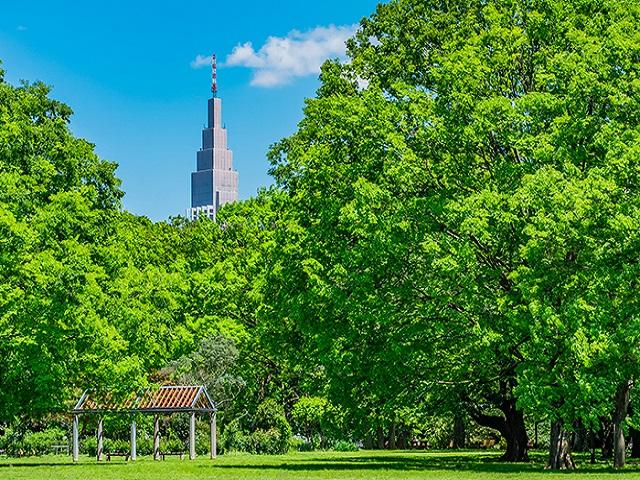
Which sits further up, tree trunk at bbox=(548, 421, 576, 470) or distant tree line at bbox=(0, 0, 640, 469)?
distant tree line at bbox=(0, 0, 640, 469)

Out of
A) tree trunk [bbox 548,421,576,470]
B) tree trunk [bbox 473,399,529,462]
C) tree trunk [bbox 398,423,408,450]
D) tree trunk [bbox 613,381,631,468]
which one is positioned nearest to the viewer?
tree trunk [bbox 613,381,631,468]

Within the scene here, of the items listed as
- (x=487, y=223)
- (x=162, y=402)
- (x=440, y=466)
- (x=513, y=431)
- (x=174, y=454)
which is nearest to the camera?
(x=487, y=223)

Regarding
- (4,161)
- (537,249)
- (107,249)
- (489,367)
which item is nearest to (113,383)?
(107,249)

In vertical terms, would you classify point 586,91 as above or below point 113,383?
above

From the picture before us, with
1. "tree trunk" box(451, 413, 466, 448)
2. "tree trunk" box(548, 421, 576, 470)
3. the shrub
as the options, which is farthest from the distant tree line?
"tree trunk" box(451, 413, 466, 448)

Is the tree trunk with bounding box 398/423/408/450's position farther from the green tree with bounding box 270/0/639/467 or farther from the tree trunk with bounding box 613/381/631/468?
the tree trunk with bounding box 613/381/631/468

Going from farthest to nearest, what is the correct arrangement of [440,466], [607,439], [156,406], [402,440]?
[402,440] < [156,406] < [607,439] < [440,466]

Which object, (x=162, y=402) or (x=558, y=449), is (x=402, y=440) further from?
(x=558, y=449)

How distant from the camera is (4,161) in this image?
3975cm

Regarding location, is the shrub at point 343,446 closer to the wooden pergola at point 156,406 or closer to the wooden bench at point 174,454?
the wooden bench at point 174,454

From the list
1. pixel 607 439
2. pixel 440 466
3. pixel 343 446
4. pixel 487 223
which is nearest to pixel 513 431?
pixel 440 466

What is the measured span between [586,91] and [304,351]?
56.2 feet

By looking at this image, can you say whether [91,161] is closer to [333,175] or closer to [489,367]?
[333,175]

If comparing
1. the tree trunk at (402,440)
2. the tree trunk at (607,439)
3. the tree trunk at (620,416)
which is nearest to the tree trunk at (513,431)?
the tree trunk at (620,416)
